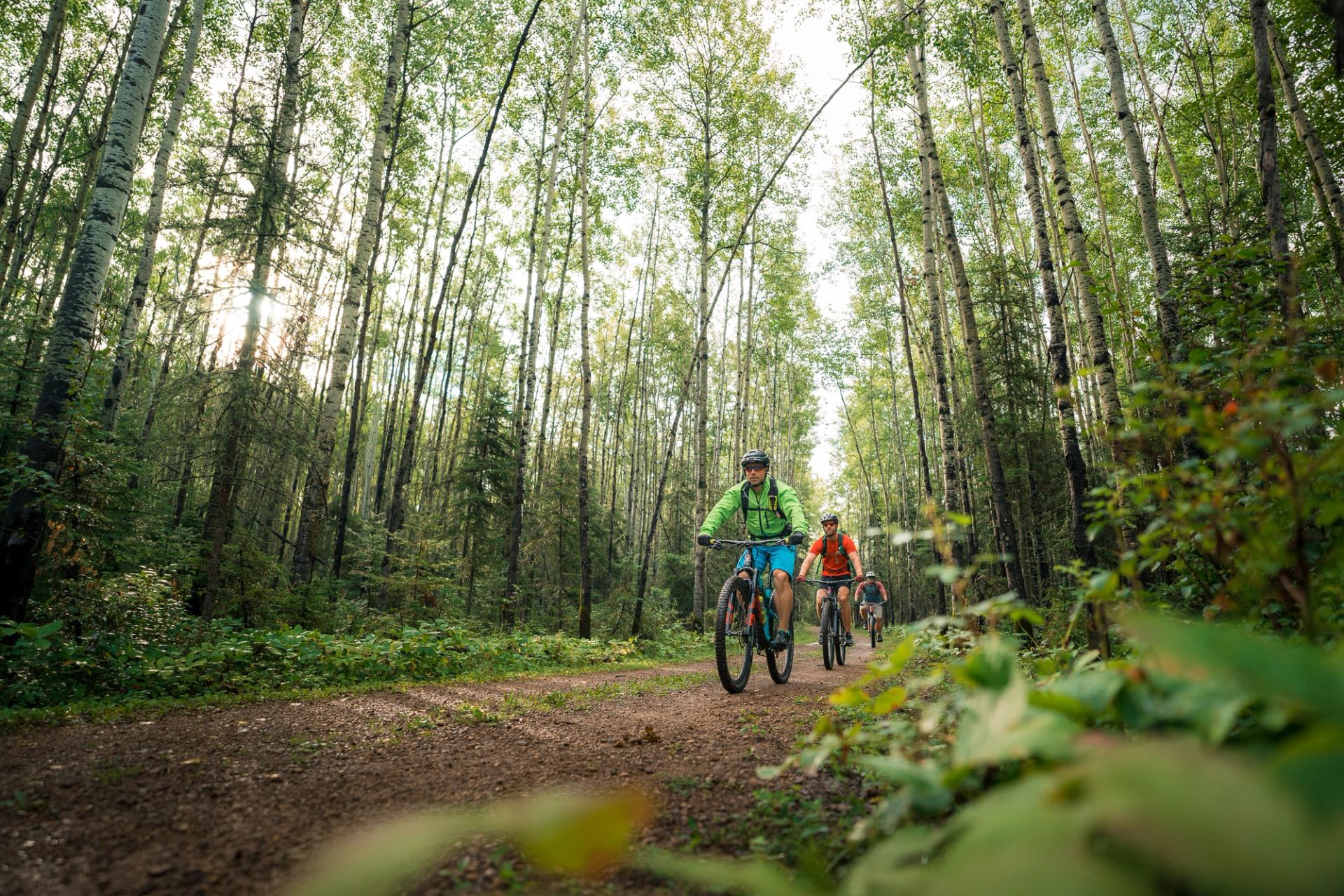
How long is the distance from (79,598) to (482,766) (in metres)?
4.32

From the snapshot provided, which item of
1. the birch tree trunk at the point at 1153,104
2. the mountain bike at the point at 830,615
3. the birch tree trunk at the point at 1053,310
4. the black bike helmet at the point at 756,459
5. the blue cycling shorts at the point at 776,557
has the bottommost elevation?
the mountain bike at the point at 830,615

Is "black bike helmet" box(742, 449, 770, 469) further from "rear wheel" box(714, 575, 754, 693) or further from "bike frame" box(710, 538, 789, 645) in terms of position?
"rear wheel" box(714, 575, 754, 693)

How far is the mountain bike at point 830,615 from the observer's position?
739 centimetres

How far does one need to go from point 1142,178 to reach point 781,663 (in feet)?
25.0

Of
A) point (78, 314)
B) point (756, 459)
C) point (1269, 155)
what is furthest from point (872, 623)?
point (78, 314)

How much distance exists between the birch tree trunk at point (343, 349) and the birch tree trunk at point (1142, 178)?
10530 millimetres

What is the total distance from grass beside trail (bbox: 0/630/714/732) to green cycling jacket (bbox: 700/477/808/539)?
1.90 meters

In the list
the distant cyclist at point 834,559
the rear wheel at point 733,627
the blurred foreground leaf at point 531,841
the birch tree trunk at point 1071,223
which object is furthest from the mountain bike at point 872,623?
the blurred foreground leaf at point 531,841

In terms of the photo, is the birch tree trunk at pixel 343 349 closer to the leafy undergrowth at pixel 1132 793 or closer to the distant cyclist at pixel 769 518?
the distant cyclist at pixel 769 518

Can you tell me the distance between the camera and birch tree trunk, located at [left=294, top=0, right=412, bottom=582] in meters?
9.09

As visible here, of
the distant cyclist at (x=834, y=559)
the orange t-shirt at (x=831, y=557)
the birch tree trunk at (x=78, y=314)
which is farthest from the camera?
the orange t-shirt at (x=831, y=557)

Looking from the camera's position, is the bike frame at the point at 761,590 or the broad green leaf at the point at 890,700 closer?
the broad green leaf at the point at 890,700

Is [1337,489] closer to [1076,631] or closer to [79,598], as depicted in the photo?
[1076,631]

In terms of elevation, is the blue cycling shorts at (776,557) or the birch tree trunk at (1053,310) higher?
the birch tree trunk at (1053,310)
